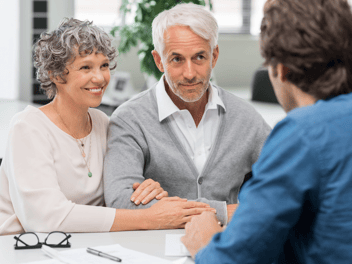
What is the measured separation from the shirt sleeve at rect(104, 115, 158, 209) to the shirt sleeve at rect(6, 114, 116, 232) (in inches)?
4.3

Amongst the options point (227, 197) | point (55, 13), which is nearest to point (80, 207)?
point (227, 197)

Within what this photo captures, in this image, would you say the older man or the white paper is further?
the older man

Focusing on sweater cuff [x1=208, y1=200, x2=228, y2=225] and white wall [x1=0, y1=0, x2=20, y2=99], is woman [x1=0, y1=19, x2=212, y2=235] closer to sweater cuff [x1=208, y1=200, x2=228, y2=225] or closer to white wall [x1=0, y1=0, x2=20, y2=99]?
sweater cuff [x1=208, y1=200, x2=228, y2=225]

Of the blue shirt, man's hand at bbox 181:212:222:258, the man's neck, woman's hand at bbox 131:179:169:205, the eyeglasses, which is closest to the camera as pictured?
the blue shirt

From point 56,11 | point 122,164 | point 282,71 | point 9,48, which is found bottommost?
point 9,48

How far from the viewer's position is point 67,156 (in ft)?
5.32

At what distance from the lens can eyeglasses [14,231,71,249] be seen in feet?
4.26

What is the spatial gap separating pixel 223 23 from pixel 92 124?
6619 mm

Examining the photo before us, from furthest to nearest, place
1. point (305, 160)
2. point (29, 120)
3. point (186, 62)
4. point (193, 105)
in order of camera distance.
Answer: point (193, 105) → point (186, 62) → point (29, 120) → point (305, 160)

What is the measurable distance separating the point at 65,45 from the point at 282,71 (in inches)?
38.2

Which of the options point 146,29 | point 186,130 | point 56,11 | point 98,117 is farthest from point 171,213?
point 56,11

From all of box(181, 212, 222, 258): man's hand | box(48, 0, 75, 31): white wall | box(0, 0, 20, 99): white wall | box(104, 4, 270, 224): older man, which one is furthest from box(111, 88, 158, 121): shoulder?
box(0, 0, 20, 99): white wall

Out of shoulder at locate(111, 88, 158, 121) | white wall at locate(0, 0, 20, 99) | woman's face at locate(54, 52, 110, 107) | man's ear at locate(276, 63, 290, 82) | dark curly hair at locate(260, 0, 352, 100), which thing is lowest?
white wall at locate(0, 0, 20, 99)

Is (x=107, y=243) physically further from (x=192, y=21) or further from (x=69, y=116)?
(x=192, y=21)
